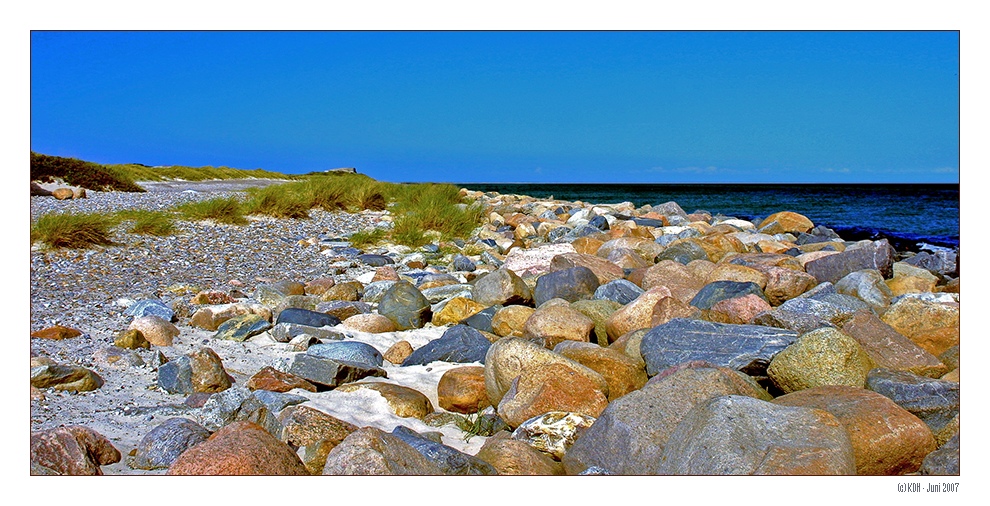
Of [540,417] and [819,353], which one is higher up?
[819,353]

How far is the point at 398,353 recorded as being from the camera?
13.9 ft

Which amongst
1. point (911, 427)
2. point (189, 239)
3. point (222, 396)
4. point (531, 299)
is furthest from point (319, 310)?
point (911, 427)

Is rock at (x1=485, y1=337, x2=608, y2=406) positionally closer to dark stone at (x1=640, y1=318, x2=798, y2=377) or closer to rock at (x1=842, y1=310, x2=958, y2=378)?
dark stone at (x1=640, y1=318, x2=798, y2=377)

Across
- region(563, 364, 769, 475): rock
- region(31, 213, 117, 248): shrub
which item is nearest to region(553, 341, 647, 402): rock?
region(563, 364, 769, 475): rock

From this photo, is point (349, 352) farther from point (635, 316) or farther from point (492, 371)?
point (635, 316)

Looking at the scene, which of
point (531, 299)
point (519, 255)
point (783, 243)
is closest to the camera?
point (531, 299)

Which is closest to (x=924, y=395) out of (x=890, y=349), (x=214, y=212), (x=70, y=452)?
(x=890, y=349)

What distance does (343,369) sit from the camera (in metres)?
3.63

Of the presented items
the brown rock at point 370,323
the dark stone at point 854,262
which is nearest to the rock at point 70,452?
the brown rock at point 370,323

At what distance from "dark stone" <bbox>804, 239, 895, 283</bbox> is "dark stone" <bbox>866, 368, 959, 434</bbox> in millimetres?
3234

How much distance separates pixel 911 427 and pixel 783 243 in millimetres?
6899

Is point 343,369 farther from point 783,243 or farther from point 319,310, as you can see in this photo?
point 783,243

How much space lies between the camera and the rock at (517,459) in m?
2.60

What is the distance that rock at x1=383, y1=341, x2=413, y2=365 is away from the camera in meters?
4.22
